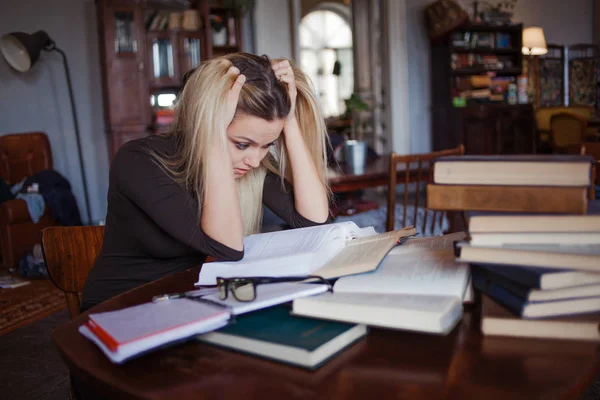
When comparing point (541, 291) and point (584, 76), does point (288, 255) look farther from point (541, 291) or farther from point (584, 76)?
point (584, 76)

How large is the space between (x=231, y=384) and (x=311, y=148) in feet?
3.07

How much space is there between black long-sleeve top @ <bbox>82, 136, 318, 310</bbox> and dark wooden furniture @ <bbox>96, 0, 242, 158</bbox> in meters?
4.18

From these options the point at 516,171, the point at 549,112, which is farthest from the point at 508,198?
the point at 549,112

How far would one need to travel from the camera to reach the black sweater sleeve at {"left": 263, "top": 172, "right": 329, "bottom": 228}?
60.4 inches

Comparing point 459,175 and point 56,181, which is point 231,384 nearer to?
point 459,175

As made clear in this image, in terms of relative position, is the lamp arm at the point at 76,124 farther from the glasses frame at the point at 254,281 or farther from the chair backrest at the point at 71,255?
the glasses frame at the point at 254,281

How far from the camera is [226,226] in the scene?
1153 millimetres

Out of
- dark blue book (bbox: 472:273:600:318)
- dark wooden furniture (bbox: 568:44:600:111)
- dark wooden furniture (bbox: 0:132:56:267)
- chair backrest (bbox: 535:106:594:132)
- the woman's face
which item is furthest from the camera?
dark wooden furniture (bbox: 568:44:600:111)

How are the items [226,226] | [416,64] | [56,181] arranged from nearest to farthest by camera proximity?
[226,226], [56,181], [416,64]

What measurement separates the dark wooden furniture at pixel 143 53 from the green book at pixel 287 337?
189 inches

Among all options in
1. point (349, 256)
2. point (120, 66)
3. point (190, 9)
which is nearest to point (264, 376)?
point (349, 256)

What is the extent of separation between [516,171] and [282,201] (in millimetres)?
852

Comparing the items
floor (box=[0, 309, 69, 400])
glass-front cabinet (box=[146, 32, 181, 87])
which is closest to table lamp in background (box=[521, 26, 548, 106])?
glass-front cabinet (box=[146, 32, 181, 87])

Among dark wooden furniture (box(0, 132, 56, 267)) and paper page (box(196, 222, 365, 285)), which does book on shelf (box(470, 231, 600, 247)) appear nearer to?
paper page (box(196, 222, 365, 285))
